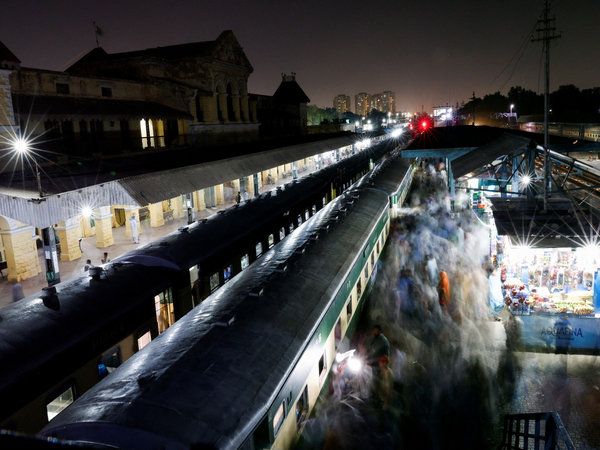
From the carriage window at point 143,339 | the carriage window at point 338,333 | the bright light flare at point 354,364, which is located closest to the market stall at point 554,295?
the bright light flare at point 354,364

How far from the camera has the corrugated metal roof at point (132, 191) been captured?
35.0 ft

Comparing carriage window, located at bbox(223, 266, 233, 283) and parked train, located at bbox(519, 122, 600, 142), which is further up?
parked train, located at bbox(519, 122, 600, 142)

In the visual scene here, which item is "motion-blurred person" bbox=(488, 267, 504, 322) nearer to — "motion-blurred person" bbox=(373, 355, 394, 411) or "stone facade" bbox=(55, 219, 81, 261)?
"motion-blurred person" bbox=(373, 355, 394, 411)

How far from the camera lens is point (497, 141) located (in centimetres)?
1867

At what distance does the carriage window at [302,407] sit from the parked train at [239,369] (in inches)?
0.6

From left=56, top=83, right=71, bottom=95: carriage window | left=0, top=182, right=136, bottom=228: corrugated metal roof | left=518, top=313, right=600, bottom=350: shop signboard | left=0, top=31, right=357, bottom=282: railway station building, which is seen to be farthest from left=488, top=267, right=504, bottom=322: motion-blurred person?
left=56, top=83, right=71, bottom=95: carriage window

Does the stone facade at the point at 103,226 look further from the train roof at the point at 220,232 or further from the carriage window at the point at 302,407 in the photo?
the carriage window at the point at 302,407

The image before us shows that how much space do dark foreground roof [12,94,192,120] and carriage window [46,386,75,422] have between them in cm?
1454

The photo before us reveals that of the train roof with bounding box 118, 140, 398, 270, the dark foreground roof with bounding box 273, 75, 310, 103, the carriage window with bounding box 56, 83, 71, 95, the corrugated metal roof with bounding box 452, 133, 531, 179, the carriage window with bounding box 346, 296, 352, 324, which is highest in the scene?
the dark foreground roof with bounding box 273, 75, 310, 103

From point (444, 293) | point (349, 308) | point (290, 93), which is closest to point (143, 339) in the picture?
point (349, 308)

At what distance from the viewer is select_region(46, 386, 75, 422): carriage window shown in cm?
583

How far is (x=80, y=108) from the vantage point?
755 inches

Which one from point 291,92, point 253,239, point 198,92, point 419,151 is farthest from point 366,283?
point 291,92

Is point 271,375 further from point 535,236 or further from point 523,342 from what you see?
point 535,236
